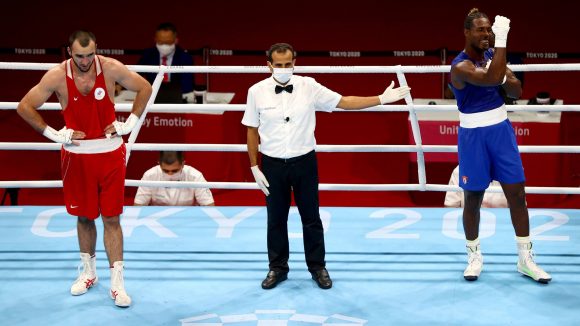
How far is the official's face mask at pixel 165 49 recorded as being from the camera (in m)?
7.53

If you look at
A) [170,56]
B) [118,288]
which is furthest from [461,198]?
[170,56]

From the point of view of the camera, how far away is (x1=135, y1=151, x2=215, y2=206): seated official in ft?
19.8

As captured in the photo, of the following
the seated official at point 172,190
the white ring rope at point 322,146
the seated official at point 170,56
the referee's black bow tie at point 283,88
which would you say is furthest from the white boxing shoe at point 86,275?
the seated official at point 170,56

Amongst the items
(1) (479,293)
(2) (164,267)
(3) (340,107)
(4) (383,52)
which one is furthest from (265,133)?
(4) (383,52)

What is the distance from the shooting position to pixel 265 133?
4.39 m

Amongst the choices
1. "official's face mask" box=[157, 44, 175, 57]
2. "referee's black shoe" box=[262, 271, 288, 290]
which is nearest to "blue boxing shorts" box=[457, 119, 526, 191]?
"referee's black shoe" box=[262, 271, 288, 290]

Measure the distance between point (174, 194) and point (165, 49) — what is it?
1779mm

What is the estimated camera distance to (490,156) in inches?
174

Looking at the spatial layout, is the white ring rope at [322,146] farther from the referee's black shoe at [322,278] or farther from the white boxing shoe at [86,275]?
the white boxing shoe at [86,275]

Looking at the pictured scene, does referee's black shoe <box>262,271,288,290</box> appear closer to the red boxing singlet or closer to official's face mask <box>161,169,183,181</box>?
the red boxing singlet

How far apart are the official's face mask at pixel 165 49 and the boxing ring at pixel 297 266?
7.52ft

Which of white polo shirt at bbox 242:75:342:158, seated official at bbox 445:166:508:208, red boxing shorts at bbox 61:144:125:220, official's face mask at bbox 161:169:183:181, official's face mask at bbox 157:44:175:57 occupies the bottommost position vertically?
seated official at bbox 445:166:508:208

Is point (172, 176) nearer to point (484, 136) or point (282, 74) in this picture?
point (282, 74)

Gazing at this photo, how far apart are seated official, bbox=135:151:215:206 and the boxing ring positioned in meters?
0.42
